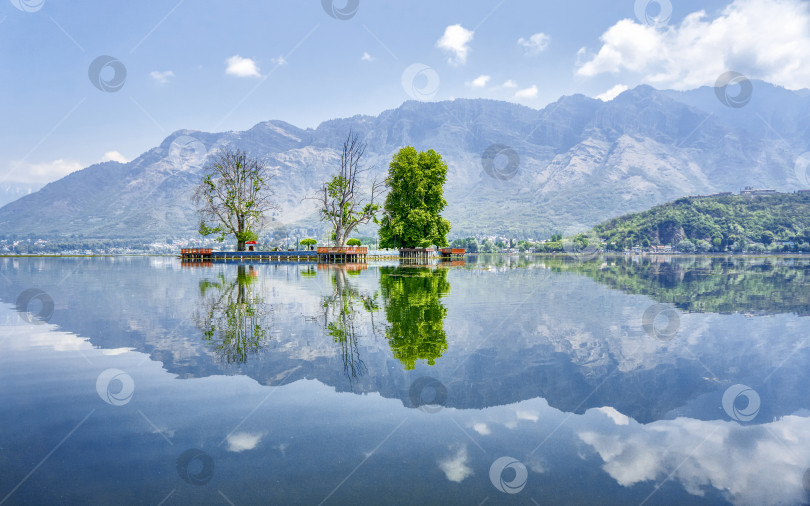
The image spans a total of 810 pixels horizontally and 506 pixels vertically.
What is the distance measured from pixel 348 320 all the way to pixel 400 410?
7129 mm

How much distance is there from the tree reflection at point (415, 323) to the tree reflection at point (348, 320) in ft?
2.45

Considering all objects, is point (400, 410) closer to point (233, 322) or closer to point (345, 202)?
point (233, 322)

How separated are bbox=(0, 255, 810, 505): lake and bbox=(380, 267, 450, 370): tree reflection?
102mm

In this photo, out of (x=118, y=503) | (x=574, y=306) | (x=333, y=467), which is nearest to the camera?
(x=118, y=503)

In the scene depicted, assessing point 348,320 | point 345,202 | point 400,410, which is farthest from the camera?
point 345,202

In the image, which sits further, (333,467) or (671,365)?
(671,365)

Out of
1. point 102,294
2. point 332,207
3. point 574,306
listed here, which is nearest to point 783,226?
point 332,207

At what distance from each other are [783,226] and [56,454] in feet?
684

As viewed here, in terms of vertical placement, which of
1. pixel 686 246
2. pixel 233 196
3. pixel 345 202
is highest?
pixel 233 196

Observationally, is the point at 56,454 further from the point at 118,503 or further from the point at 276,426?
the point at 276,426

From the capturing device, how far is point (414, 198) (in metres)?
54.2

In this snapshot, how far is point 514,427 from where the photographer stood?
6012mm

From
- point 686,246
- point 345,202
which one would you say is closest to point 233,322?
point 345,202

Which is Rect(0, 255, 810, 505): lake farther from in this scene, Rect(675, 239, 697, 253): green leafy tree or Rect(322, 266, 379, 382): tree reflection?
Rect(675, 239, 697, 253): green leafy tree
